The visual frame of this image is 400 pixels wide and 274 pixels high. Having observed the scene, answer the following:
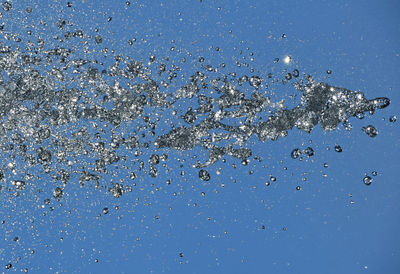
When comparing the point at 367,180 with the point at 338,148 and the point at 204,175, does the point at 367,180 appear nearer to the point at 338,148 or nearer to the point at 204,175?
the point at 338,148

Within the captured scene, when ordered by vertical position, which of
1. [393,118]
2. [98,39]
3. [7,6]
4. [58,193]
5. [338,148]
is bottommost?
[58,193]

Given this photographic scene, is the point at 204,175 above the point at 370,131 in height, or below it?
below

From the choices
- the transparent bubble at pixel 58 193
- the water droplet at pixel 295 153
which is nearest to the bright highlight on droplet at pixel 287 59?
the water droplet at pixel 295 153

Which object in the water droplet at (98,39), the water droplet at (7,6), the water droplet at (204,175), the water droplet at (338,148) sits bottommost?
the water droplet at (204,175)

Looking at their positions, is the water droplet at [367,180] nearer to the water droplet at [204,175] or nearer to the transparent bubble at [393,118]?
the transparent bubble at [393,118]

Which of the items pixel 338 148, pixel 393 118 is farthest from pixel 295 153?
pixel 393 118

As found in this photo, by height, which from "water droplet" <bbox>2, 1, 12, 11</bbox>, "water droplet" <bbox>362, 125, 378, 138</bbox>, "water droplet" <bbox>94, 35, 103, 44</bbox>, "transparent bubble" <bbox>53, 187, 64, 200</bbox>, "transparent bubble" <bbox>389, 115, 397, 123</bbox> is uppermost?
"water droplet" <bbox>2, 1, 12, 11</bbox>

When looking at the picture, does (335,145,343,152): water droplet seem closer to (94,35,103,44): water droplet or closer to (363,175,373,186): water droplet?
(363,175,373,186): water droplet

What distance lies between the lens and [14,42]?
6.48 feet

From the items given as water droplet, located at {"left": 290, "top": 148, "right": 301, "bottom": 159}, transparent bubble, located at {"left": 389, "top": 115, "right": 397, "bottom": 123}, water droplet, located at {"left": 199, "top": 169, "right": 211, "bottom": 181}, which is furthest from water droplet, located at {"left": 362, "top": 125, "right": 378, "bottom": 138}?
water droplet, located at {"left": 199, "top": 169, "right": 211, "bottom": 181}

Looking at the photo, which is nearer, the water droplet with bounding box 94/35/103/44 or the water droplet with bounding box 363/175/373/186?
the water droplet with bounding box 94/35/103/44

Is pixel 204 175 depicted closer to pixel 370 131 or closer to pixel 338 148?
pixel 338 148

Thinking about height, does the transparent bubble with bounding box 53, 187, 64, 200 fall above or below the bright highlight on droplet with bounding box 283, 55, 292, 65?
below

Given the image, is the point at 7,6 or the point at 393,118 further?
the point at 393,118
